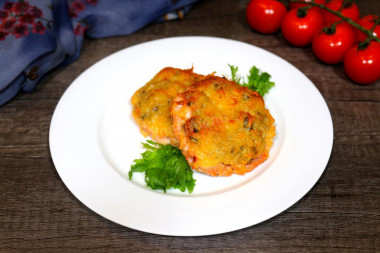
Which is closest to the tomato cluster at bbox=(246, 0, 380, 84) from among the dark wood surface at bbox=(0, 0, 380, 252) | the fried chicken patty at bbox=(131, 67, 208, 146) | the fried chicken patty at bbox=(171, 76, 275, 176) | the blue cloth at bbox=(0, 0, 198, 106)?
the dark wood surface at bbox=(0, 0, 380, 252)

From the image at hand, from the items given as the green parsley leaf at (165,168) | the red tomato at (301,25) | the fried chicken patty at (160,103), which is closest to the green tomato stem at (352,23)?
the red tomato at (301,25)

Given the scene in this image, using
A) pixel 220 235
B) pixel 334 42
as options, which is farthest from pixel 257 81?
pixel 220 235

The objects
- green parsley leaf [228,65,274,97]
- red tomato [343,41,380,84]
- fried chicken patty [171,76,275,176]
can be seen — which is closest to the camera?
fried chicken patty [171,76,275,176]

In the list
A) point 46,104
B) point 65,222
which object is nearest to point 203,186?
point 65,222

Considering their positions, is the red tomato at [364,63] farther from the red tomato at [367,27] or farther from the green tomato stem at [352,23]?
the red tomato at [367,27]

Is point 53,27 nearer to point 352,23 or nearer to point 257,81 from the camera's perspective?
point 257,81

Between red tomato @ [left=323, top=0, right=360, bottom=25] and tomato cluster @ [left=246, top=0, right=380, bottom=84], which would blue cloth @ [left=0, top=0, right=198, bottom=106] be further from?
red tomato @ [left=323, top=0, right=360, bottom=25]
